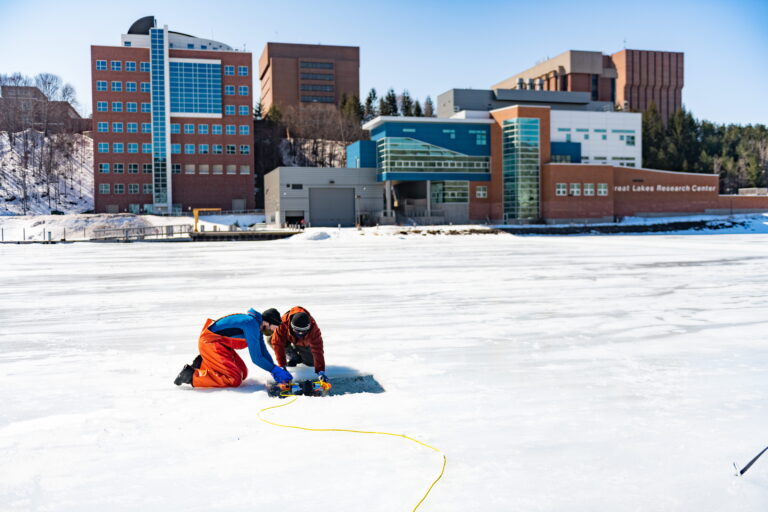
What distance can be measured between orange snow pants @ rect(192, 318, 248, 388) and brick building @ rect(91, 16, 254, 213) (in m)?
70.4

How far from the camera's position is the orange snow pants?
20.9 feet

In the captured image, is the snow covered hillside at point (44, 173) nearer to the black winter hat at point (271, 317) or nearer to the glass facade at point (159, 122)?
the glass facade at point (159, 122)

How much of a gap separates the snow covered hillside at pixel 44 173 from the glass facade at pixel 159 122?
12078 mm

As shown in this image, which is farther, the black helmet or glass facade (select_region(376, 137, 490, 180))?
glass facade (select_region(376, 137, 490, 180))

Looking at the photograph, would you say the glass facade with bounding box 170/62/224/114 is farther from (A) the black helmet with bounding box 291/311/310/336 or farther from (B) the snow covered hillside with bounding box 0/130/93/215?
(A) the black helmet with bounding box 291/311/310/336

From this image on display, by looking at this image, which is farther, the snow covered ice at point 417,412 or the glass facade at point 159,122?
the glass facade at point 159,122

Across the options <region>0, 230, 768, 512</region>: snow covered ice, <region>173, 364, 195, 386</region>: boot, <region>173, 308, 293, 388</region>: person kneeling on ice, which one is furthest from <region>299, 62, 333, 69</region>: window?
<region>173, 364, 195, 386</region>: boot

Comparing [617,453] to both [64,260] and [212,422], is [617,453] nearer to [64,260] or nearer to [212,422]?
[212,422]

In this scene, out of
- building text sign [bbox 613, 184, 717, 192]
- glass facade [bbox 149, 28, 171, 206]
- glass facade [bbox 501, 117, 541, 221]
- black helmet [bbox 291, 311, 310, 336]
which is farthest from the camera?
glass facade [bbox 149, 28, 171, 206]

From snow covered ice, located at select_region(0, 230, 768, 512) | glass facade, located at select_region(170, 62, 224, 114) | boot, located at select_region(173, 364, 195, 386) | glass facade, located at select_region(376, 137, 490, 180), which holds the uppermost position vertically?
glass facade, located at select_region(170, 62, 224, 114)

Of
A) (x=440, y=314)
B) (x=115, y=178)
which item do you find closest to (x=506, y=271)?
(x=440, y=314)

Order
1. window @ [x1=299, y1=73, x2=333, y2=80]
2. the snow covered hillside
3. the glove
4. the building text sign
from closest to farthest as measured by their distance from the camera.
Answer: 1. the glove
2. the building text sign
3. the snow covered hillside
4. window @ [x1=299, y1=73, x2=333, y2=80]

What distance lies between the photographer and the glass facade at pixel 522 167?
62.8 meters

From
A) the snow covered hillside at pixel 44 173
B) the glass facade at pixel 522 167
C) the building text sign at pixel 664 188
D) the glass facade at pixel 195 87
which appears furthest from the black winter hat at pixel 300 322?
the snow covered hillside at pixel 44 173
